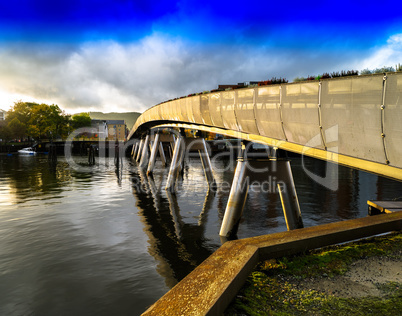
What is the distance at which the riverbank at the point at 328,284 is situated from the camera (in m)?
4.23

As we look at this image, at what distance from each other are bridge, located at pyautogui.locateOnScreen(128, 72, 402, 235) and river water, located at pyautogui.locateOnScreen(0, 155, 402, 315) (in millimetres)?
3316

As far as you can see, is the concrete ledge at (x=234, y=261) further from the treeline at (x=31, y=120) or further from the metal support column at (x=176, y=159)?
the treeline at (x=31, y=120)

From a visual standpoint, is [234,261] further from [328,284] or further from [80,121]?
[80,121]

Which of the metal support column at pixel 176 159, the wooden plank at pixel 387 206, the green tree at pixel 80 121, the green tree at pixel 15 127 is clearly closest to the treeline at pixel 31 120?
the green tree at pixel 15 127

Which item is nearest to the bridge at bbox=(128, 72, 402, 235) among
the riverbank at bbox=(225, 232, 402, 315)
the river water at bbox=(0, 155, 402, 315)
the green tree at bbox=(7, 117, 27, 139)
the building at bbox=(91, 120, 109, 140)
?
the riverbank at bbox=(225, 232, 402, 315)

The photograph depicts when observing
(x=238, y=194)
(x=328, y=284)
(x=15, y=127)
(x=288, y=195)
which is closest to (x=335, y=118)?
(x=288, y=195)

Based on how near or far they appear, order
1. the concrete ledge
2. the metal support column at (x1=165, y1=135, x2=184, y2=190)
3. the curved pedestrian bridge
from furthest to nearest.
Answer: the metal support column at (x1=165, y1=135, x2=184, y2=190) → the curved pedestrian bridge → the concrete ledge

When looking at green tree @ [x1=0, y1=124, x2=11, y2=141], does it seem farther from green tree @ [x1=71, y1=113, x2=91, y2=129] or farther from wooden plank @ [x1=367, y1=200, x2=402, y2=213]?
wooden plank @ [x1=367, y1=200, x2=402, y2=213]

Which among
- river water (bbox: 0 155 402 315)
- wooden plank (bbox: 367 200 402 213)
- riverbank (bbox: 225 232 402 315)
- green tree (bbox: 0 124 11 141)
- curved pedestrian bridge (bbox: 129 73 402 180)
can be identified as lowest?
river water (bbox: 0 155 402 315)

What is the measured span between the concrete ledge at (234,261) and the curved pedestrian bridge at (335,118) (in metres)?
1.65

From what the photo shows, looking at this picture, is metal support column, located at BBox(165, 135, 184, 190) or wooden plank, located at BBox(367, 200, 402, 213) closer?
wooden plank, located at BBox(367, 200, 402, 213)

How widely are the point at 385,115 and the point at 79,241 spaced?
11680mm

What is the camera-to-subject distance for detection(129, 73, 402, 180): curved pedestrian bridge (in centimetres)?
691

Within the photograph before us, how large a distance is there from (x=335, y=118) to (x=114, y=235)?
10305mm
